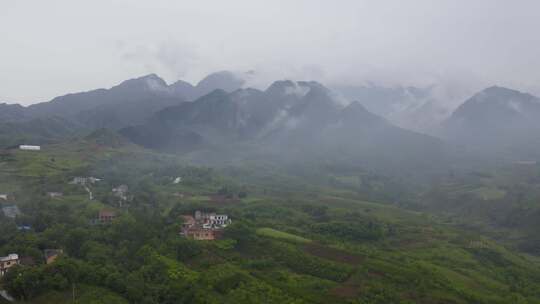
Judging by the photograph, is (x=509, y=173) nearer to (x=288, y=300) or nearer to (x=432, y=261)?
(x=432, y=261)

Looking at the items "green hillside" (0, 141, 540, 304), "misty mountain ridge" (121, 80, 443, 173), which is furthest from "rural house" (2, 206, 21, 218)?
"misty mountain ridge" (121, 80, 443, 173)

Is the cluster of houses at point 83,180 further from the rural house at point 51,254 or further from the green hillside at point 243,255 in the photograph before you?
the rural house at point 51,254

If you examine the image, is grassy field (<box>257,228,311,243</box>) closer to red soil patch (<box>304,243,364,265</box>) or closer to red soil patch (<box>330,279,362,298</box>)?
red soil patch (<box>304,243,364,265</box>)

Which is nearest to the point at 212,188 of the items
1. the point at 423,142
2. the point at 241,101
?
the point at 423,142

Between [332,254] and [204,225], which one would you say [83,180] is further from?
[332,254]

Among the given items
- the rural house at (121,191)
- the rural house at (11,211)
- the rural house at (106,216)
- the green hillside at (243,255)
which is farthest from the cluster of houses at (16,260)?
the rural house at (121,191)

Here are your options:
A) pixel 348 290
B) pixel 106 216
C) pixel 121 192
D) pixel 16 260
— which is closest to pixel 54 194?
pixel 121 192
